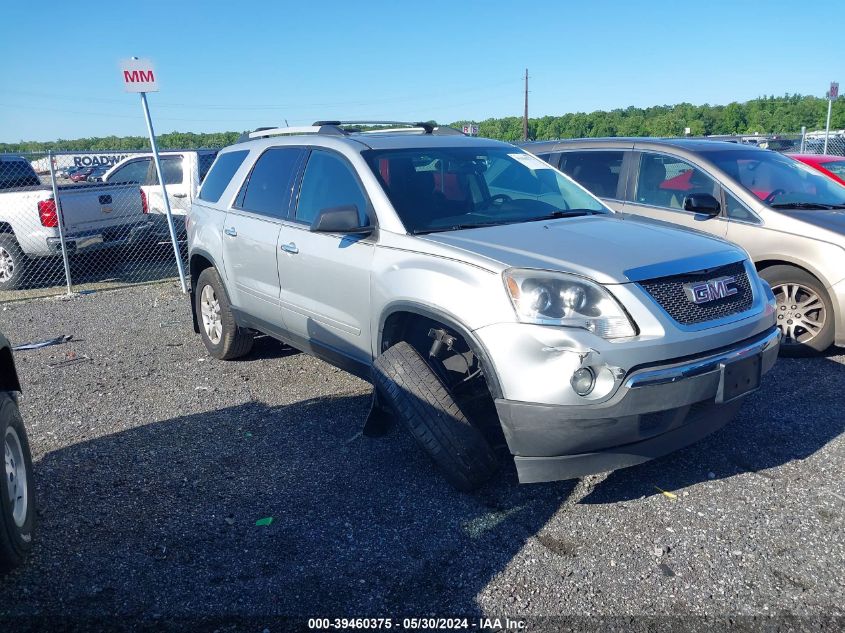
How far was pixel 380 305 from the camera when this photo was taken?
4.13 metres

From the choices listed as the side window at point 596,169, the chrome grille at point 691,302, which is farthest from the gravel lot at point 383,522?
the side window at point 596,169

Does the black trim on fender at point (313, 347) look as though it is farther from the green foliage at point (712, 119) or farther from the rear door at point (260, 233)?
the green foliage at point (712, 119)

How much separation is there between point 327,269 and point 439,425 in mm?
1366

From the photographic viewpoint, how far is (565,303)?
340 cm

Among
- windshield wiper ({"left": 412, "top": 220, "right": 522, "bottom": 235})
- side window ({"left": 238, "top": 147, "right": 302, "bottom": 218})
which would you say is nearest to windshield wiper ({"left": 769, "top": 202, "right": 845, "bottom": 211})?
windshield wiper ({"left": 412, "top": 220, "right": 522, "bottom": 235})

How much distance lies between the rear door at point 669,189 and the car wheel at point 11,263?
8.53 metres

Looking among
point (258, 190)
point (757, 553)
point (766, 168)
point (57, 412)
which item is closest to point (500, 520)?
point (757, 553)

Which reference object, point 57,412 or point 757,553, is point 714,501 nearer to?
point 757,553

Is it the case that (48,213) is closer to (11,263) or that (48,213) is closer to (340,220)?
(11,263)

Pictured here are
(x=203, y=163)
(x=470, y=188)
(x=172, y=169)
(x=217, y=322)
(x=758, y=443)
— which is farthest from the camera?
(x=172, y=169)

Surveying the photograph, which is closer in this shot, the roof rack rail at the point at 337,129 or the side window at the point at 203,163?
the roof rack rail at the point at 337,129

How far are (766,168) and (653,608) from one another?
4988mm

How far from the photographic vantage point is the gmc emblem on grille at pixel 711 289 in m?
3.56

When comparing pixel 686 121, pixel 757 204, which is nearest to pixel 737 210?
pixel 757 204
